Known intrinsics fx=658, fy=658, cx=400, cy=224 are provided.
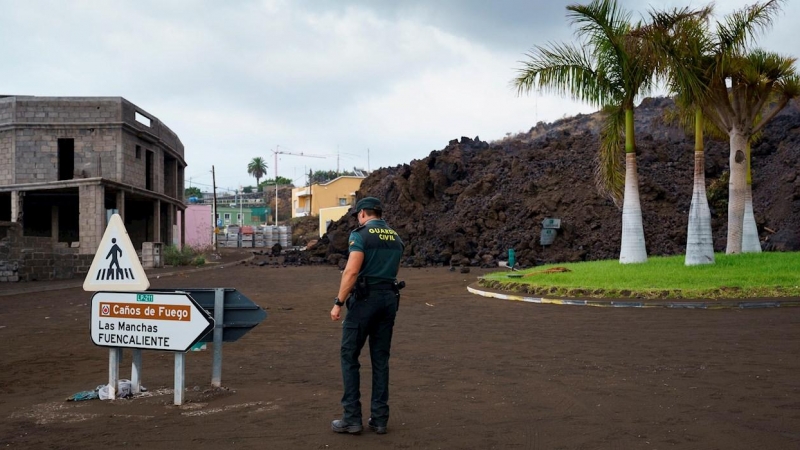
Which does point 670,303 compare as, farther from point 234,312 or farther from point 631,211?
point 234,312

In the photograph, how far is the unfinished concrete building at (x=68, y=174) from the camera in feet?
85.6

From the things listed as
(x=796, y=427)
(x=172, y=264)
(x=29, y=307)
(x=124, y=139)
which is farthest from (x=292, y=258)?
(x=796, y=427)

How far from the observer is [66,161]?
3628cm

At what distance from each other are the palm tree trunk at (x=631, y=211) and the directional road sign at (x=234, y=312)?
12707 mm

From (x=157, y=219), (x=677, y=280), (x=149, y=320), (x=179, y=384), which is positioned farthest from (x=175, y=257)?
(x=179, y=384)

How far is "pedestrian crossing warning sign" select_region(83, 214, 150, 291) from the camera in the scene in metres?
6.44

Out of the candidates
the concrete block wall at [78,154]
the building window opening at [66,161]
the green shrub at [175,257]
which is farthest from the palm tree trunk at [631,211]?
the building window opening at [66,161]

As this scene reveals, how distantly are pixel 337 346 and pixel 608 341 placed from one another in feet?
12.9

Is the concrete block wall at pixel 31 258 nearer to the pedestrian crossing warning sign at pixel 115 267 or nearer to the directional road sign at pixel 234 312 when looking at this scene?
the pedestrian crossing warning sign at pixel 115 267

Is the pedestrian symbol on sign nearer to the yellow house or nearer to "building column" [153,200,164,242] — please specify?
"building column" [153,200,164,242]

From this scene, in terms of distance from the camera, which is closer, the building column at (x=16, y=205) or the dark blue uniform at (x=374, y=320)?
the dark blue uniform at (x=374, y=320)

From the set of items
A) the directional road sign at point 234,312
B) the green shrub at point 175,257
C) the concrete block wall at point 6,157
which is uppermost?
the concrete block wall at point 6,157

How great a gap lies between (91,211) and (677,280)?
25452 millimetres

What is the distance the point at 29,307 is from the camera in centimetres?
1619
